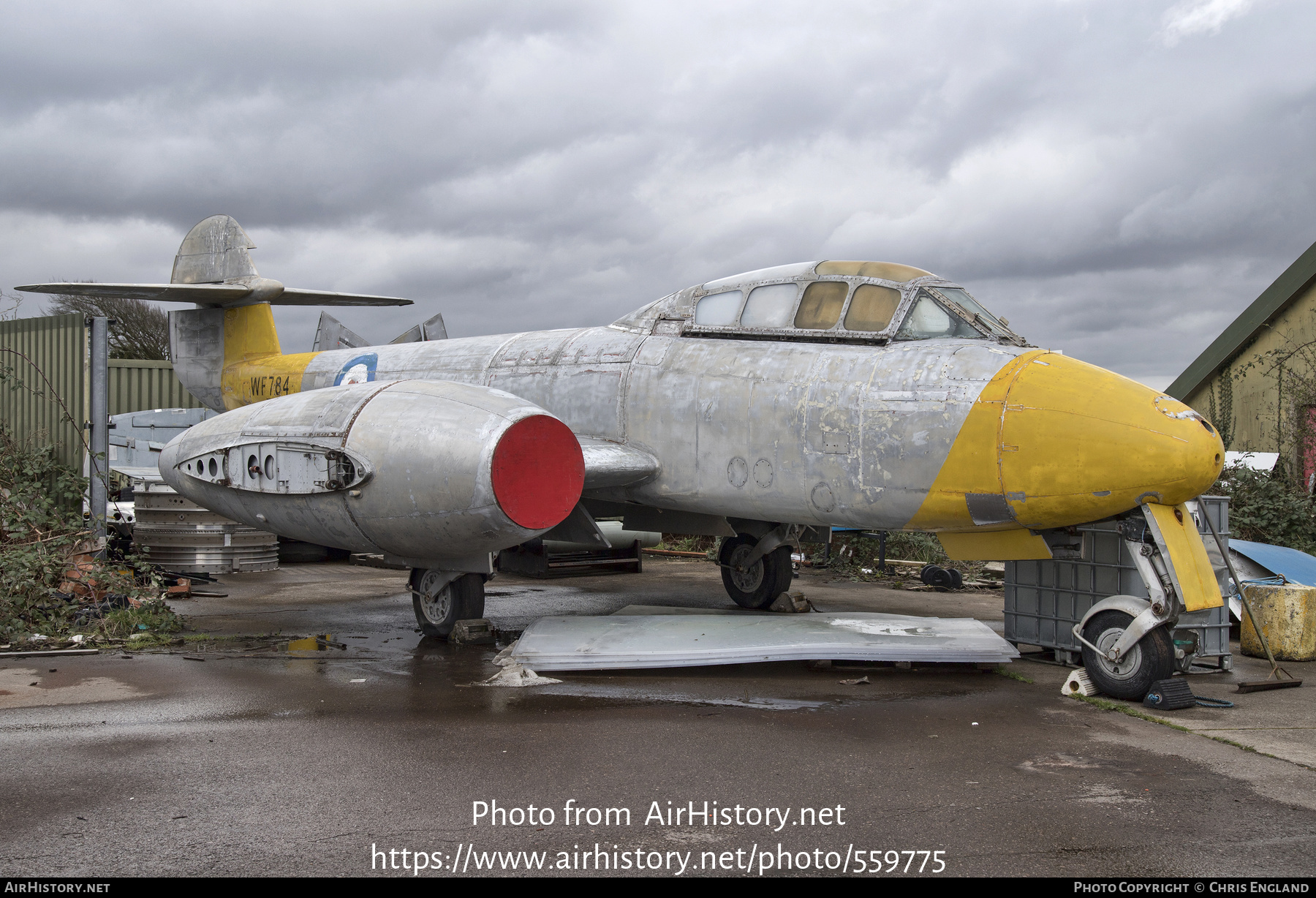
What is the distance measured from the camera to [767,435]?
25.5 ft

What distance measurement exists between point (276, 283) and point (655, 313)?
6.23 metres

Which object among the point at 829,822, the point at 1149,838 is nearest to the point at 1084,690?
the point at 1149,838

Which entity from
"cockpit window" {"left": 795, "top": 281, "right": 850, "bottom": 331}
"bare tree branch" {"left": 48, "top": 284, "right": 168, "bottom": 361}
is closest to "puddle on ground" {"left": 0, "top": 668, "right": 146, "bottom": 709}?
"cockpit window" {"left": 795, "top": 281, "right": 850, "bottom": 331}

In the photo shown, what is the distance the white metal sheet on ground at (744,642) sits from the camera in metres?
7.21

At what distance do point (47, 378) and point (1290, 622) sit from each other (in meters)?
13.4

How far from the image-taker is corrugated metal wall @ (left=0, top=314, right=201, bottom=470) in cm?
1131

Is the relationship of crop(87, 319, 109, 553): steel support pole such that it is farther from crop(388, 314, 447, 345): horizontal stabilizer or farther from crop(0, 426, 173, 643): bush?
crop(388, 314, 447, 345): horizontal stabilizer

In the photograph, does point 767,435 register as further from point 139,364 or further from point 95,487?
point 139,364

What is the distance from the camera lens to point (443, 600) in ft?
29.1

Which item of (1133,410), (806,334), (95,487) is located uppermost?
(806,334)

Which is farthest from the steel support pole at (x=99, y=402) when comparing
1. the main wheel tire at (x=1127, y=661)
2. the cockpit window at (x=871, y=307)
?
the main wheel tire at (x=1127, y=661)

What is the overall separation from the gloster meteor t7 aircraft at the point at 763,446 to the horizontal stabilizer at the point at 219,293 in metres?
2.79

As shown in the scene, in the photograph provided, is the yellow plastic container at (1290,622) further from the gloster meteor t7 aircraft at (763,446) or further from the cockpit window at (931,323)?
the cockpit window at (931,323)

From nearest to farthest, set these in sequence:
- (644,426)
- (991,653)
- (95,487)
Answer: (991,653)
(644,426)
(95,487)
